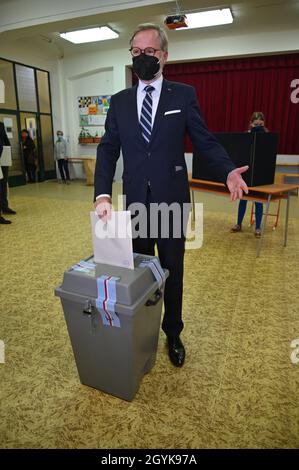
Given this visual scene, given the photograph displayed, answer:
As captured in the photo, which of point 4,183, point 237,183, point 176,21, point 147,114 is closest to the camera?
point 237,183

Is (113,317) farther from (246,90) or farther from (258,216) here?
(246,90)

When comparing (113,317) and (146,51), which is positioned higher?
(146,51)

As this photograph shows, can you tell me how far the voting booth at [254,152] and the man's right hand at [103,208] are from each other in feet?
6.38

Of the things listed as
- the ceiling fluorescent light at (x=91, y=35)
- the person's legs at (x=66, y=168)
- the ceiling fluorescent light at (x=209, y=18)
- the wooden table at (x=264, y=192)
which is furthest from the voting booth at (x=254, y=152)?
the person's legs at (x=66, y=168)

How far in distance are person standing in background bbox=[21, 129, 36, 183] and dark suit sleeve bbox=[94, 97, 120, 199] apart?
6.99m

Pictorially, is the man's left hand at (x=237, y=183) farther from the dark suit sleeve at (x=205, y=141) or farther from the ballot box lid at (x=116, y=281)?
the ballot box lid at (x=116, y=281)

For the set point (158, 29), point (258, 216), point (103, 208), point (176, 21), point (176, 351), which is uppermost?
point (176, 21)

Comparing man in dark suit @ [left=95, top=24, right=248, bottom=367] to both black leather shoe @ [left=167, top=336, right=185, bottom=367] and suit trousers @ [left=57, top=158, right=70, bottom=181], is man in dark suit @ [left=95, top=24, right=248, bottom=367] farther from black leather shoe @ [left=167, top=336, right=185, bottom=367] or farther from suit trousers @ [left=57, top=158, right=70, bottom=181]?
suit trousers @ [left=57, top=158, right=70, bottom=181]

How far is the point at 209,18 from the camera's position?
5820 mm

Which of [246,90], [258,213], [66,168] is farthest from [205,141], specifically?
[66,168]

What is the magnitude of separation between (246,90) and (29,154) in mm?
5404

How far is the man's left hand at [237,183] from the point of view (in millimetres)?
1248
